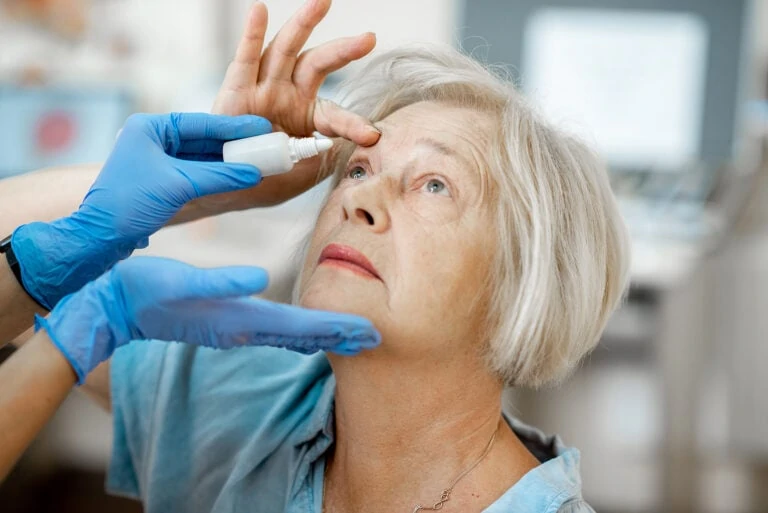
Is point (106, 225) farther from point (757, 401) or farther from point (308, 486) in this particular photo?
point (757, 401)

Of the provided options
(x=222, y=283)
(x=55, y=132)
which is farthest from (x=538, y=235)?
(x=55, y=132)

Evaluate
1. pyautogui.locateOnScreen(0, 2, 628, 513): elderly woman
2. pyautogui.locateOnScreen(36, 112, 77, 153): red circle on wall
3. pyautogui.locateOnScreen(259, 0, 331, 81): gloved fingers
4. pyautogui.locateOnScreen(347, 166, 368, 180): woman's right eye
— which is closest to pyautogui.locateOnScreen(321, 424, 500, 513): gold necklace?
pyautogui.locateOnScreen(0, 2, 628, 513): elderly woman

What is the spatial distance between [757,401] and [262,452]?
7.86 feet

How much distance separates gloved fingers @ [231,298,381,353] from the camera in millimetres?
979

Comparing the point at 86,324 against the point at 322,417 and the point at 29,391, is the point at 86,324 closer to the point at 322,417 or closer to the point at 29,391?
the point at 29,391

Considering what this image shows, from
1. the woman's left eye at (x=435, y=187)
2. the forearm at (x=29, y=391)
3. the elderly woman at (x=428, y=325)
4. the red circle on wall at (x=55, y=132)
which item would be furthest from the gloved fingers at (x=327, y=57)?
the red circle on wall at (x=55, y=132)

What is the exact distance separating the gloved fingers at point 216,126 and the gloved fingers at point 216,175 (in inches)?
4.2

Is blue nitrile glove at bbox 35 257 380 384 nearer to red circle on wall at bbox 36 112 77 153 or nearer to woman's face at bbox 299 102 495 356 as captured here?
woman's face at bbox 299 102 495 356

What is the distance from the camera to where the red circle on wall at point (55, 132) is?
3.32 metres

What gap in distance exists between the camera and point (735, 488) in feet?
10.7

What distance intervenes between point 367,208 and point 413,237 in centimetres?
8

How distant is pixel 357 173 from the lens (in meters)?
1.32

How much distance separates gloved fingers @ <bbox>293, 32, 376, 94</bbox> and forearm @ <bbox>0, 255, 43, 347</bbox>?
0.55 metres

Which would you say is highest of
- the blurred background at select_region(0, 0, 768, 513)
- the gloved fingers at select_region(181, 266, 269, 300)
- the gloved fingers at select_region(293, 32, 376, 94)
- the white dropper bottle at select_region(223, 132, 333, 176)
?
the gloved fingers at select_region(293, 32, 376, 94)
